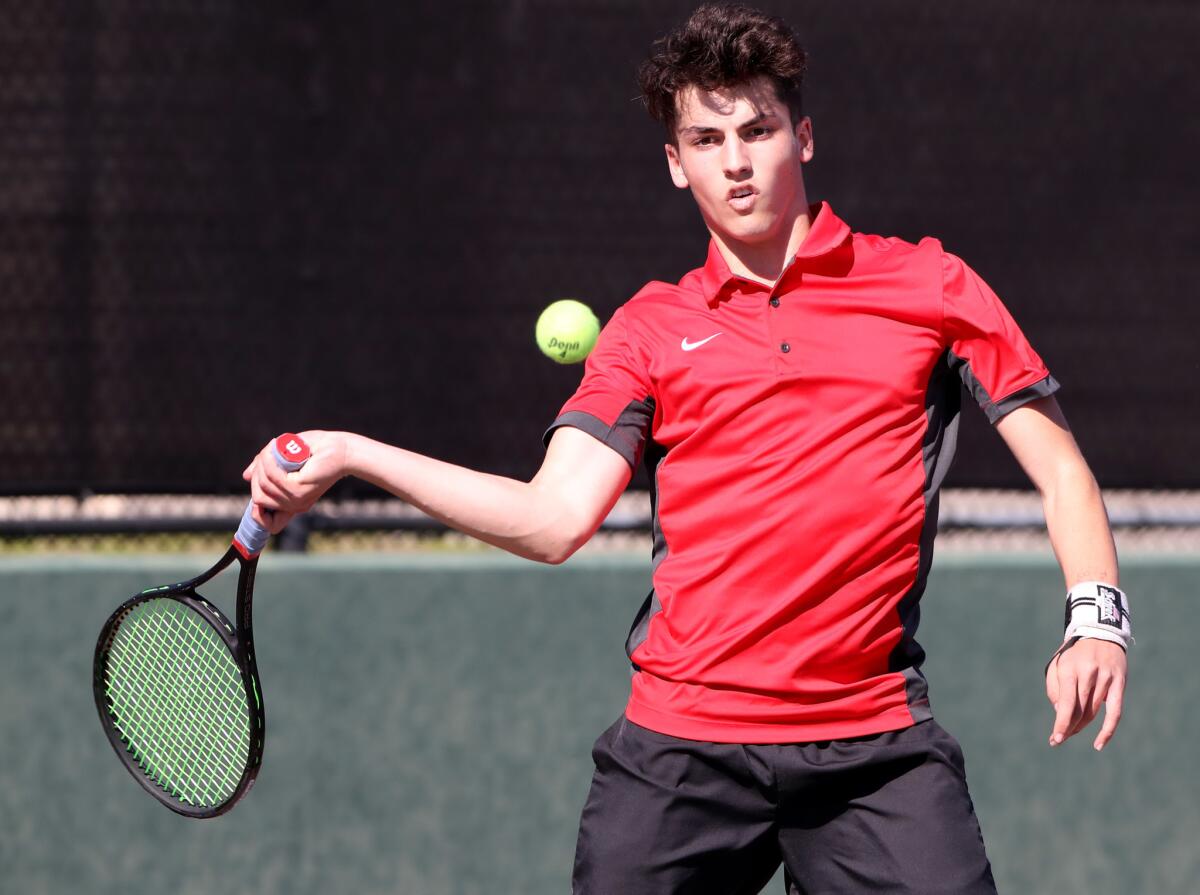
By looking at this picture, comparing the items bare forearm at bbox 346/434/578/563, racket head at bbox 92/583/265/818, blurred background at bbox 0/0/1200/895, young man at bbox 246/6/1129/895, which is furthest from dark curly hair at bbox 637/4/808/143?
blurred background at bbox 0/0/1200/895

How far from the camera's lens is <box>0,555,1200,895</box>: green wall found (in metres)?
3.94

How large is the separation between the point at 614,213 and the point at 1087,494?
1916 millimetres

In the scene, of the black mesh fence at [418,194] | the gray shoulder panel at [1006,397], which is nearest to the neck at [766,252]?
the gray shoulder panel at [1006,397]

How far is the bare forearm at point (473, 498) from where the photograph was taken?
2361 millimetres

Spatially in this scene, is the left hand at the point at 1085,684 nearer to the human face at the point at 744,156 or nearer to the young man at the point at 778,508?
the young man at the point at 778,508

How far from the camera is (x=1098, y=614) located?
7.53 feet

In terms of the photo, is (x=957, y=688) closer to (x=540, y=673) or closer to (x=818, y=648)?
(x=540, y=673)

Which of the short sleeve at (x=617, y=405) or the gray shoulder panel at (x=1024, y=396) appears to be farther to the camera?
the short sleeve at (x=617, y=405)

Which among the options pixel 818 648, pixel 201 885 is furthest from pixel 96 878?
pixel 818 648

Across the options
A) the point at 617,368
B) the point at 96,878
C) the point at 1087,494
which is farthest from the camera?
the point at 96,878

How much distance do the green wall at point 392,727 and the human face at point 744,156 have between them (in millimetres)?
1550

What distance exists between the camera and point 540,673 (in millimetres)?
3982

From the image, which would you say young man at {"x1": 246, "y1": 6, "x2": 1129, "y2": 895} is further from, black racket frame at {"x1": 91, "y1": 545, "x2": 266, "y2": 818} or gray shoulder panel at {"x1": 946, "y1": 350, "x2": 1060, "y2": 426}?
black racket frame at {"x1": 91, "y1": 545, "x2": 266, "y2": 818}

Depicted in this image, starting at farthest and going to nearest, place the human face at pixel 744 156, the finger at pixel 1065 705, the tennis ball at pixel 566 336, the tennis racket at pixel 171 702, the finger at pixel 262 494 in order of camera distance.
Result: the tennis ball at pixel 566 336 → the tennis racket at pixel 171 702 → the human face at pixel 744 156 → the finger at pixel 262 494 → the finger at pixel 1065 705
